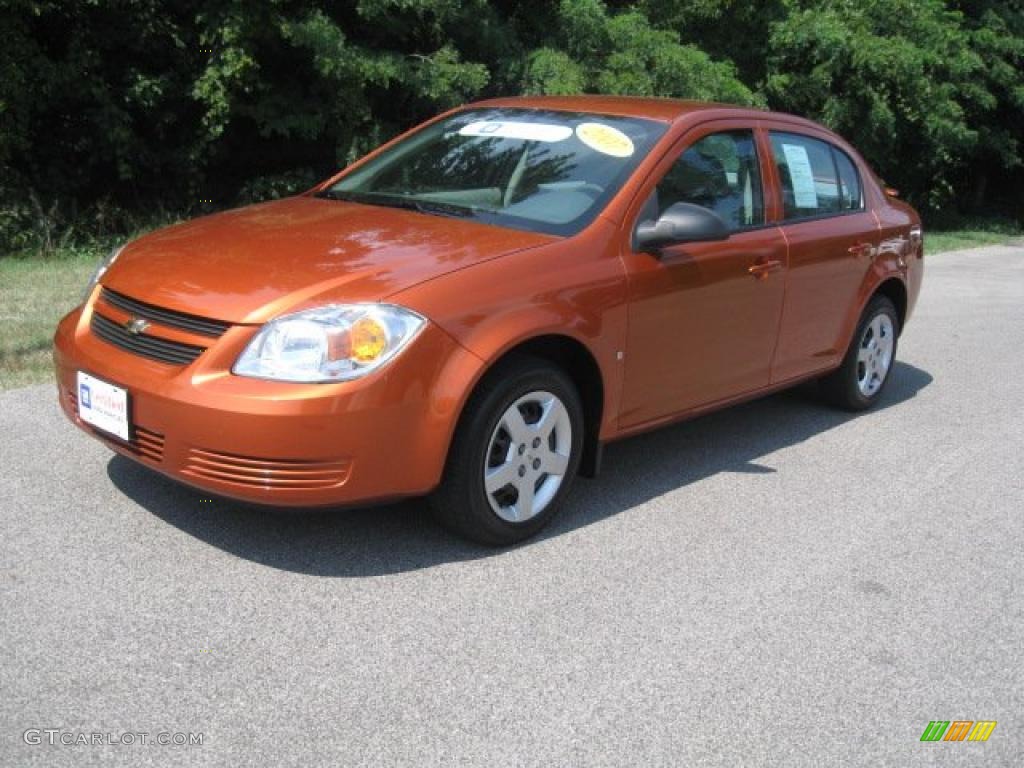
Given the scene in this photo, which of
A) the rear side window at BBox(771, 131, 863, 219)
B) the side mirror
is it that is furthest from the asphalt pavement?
the rear side window at BBox(771, 131, 863, 219)

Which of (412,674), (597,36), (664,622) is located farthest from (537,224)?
(597,36)

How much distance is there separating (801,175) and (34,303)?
198 inches

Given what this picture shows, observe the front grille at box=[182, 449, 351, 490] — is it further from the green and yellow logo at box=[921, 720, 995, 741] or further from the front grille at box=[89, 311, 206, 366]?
the green and yellow logo at box=[921, 720, 995, 741]

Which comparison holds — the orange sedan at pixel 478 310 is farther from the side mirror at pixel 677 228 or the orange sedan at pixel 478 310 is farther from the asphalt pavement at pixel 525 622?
the asphalt pavement at pixel 525 622

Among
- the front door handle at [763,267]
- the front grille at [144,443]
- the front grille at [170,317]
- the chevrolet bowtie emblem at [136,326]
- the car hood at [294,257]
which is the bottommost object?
the front grille at [144,443]

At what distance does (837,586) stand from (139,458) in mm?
2492

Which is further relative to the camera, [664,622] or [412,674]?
[664,622]

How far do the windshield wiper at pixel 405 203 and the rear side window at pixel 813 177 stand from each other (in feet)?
5.67

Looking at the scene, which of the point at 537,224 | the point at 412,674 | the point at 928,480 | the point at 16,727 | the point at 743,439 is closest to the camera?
the point at 16,727

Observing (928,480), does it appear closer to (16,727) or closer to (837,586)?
(837,586)

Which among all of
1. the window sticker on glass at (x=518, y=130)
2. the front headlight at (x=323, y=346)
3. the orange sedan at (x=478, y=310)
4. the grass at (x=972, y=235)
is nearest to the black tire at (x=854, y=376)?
the orange sedan at (x=478, y=310)

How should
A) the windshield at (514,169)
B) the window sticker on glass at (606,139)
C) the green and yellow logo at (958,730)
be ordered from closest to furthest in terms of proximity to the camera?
the green and yellow logo at (958,730) → the windshield at (514,169) → the window sticker on glass at (606,139)

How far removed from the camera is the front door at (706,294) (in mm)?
4520

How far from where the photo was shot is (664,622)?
145 inches
